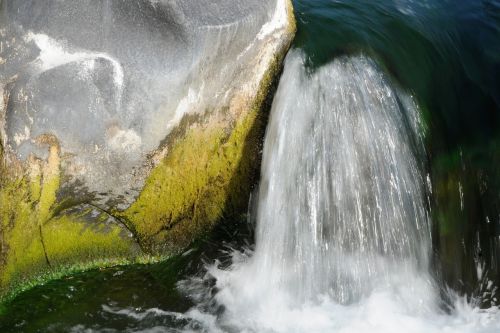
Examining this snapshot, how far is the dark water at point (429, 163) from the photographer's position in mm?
4559

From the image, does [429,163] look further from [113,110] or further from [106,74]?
[106,74]

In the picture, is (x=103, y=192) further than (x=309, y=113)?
No

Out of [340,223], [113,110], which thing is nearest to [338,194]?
[340,223]

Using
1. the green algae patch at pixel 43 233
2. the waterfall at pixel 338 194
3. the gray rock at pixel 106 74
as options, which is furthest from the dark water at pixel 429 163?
the gray rock at pixel 106 74

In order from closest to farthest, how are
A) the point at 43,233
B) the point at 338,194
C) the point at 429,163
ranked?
the point at 43,233, the point at 338,194, the point at 429,163

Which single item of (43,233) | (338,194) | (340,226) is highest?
(338,194)

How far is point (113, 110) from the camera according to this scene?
443 centimetres

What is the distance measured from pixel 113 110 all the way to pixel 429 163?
2.77 meters

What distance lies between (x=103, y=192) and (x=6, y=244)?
0.84m

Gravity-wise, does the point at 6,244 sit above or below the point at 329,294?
above

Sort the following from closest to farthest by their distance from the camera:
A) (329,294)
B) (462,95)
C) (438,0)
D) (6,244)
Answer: (6,244), (329,294), (462,95), (438,0)

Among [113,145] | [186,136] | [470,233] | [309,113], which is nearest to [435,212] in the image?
[470,233]

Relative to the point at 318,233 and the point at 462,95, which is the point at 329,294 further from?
the point at 462,95

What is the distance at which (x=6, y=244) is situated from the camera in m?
4.45
